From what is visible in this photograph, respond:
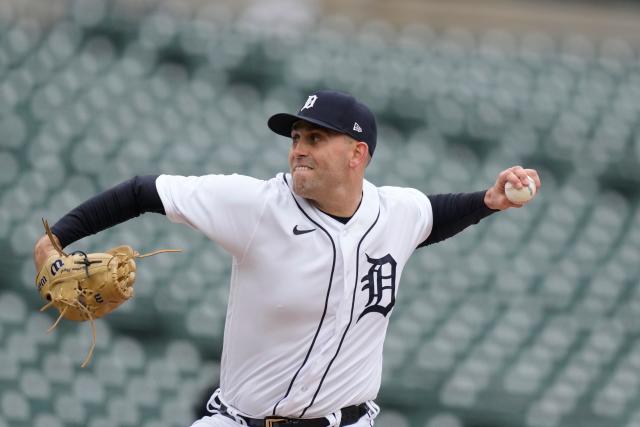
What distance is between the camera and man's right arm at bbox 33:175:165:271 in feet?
9.61

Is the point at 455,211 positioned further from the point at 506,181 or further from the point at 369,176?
the point at 369,176

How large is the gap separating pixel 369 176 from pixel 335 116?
4.11 meters

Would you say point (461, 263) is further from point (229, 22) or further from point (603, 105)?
point (229, 22)

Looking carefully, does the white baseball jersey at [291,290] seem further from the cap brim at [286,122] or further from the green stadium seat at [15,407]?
the green stadium seat at [15,407]

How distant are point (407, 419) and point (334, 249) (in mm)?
2940

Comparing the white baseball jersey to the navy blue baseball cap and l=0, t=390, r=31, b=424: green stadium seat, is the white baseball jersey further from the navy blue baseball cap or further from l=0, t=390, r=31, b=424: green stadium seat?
l=0, t=390, r=31, b=424: green stadium seat

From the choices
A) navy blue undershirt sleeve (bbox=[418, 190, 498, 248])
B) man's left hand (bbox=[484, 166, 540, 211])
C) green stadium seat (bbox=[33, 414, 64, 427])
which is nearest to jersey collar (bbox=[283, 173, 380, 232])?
navy blue undershirt sleeve (bbox=[418, 190, 498, 248])

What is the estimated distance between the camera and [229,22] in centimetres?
843

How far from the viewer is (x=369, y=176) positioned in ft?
23.5

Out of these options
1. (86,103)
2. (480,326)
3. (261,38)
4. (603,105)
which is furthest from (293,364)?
(603,105)

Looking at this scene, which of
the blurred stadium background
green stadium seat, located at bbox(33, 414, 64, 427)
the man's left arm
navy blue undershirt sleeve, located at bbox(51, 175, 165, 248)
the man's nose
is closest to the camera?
navy blue undershirt sleeve, located at bbox(51, 175, 165, 248)

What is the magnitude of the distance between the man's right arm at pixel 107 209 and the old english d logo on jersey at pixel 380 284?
25.4 inches

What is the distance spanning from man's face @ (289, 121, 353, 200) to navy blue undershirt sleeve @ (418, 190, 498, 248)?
39 cm

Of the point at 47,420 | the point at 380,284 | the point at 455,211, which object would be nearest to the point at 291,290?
the point at 380,284
